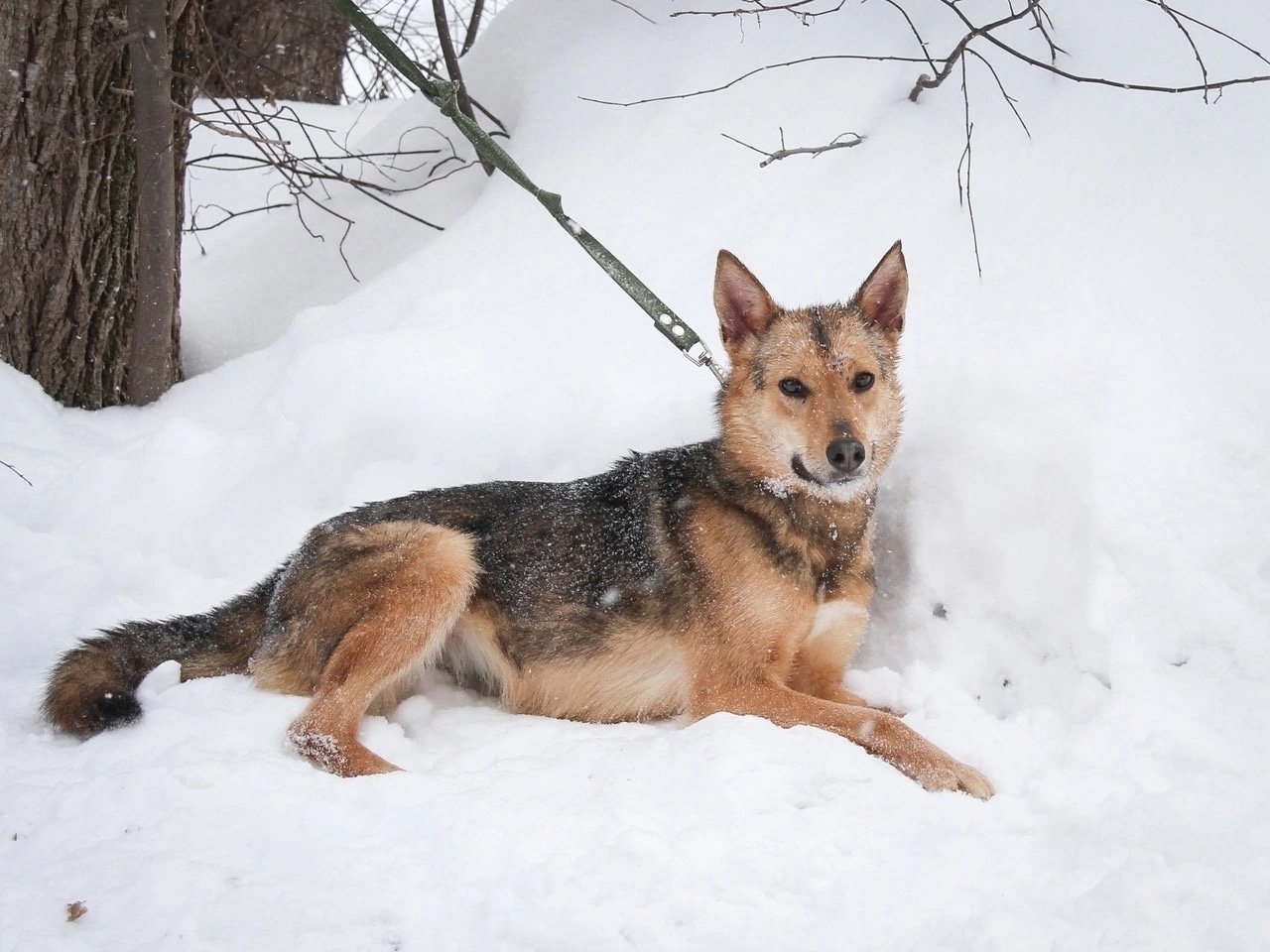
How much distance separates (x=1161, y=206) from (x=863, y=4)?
2.47 m

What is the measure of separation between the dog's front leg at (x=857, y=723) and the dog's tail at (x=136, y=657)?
80.1 inches

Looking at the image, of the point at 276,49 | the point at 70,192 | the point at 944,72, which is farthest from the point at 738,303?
the point at 276,49

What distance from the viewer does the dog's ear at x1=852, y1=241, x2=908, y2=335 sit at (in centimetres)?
433

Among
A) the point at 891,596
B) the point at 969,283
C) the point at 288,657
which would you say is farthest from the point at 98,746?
the point at 969,283

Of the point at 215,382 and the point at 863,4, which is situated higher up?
the point at 863,4

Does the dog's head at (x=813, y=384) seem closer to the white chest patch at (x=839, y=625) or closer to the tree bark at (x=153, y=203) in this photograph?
the white chest patch at (x=839, y=625)

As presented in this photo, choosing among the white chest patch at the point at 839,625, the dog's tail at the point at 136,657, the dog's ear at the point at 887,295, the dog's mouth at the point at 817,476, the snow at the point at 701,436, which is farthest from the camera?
the dog's ear at the point at 887,295

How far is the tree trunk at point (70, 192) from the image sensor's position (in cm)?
581

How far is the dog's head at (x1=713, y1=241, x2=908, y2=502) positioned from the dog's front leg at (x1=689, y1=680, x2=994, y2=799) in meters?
0.86

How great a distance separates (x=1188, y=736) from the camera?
331 centimetres

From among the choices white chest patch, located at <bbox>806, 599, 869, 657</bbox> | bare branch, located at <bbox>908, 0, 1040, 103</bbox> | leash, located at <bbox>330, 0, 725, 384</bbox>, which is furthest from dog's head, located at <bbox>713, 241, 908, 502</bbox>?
bare branch, located at <bbox>908, 0, 1040, 103</bbox>

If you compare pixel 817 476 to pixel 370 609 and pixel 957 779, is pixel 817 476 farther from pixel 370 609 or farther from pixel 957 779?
pixel 370 609

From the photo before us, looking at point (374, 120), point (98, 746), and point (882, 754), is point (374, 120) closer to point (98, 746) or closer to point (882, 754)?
point (98, 746)

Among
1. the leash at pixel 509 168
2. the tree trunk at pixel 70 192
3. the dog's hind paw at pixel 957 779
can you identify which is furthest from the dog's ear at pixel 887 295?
the tree trunk at pixel 70 192
